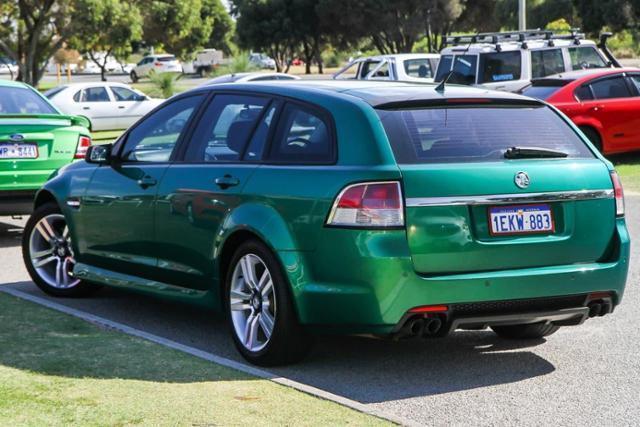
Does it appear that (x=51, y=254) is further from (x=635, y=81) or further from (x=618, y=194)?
(x=635, y=81)

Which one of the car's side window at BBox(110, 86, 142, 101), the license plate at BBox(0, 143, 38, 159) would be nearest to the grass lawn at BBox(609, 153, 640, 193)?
the license plate at BBox(0, 143, 38, 159)

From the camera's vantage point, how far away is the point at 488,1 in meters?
66.9

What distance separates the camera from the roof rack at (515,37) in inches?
922

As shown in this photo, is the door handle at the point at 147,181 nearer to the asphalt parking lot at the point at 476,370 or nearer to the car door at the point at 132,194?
the car door at the point at 132,194

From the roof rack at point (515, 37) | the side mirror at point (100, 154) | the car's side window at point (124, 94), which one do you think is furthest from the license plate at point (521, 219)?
the car's side window at point (124, 94)

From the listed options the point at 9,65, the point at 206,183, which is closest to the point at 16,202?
the point at 206,183

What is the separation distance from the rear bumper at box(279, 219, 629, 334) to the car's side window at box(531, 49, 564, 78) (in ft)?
55.5

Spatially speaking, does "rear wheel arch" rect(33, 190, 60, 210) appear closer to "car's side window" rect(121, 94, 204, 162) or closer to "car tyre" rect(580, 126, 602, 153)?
"car's side window" rect(121, 94, 204, 162)

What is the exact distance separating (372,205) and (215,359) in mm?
1314

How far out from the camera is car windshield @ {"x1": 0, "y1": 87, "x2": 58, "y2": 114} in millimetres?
13102

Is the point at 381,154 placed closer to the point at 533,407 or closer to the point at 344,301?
the point at 344,301

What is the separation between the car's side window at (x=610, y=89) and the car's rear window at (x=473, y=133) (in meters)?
12.7

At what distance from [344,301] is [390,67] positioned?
23.8m

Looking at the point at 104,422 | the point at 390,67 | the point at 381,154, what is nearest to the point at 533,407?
the point at 381,154
